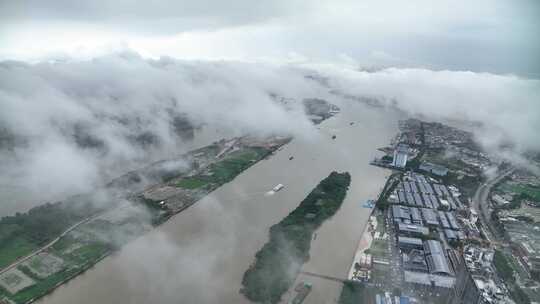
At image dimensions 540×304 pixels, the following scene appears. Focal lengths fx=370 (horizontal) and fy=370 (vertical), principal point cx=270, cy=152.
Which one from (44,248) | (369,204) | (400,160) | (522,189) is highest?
(400,160)

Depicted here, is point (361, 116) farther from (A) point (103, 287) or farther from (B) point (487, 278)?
(A) point (103, 287)

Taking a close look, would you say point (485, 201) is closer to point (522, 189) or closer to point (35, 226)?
point (522, 189)

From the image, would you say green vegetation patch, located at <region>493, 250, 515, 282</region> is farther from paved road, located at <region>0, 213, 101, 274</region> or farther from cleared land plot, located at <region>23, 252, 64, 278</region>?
paved road, located at <region>0, 213, 101, 274</region>

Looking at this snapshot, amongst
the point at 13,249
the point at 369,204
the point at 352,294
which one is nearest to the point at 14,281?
the point at 13,249

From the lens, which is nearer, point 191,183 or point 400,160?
point 191,183

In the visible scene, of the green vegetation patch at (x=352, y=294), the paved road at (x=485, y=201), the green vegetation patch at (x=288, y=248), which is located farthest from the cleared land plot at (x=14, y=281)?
the paved road at (x=485, y=201)

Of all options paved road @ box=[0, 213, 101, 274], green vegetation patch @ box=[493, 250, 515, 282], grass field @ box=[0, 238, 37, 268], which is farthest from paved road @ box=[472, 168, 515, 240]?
grass field @ box=[0, 238, 37, 268]
